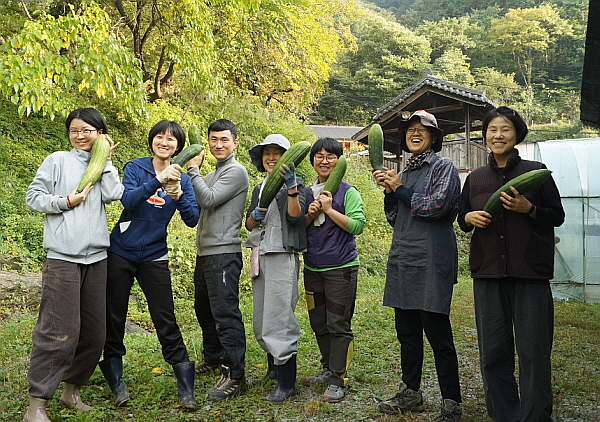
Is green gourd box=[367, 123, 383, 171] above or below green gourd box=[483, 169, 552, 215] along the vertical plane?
above

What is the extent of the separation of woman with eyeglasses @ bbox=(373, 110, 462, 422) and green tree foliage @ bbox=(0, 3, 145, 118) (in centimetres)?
552

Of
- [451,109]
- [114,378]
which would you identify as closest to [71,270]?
[114,378]

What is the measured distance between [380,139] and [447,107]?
15693 millimetres

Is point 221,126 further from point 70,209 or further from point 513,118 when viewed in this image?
point 513,118

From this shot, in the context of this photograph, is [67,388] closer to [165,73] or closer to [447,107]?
[165,73]

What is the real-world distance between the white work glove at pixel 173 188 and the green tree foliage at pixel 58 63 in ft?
13.9

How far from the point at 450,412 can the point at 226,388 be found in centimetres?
177

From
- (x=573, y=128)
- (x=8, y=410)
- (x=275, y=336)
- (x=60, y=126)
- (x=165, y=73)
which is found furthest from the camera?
(x=573, y=128)

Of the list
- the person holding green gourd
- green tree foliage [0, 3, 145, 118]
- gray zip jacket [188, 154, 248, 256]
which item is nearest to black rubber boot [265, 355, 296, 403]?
the person holding green gourd

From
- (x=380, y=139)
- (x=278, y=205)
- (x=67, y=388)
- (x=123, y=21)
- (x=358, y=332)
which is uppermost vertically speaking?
(x=123, y=21)

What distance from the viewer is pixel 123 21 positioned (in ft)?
42.7

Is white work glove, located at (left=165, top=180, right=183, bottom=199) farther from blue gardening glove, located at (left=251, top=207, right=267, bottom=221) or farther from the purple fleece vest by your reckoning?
the purple fleece vest

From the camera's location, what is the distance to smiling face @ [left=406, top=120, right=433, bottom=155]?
14.0 feet

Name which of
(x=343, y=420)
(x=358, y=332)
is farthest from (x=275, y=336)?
(x=358, y=332)
